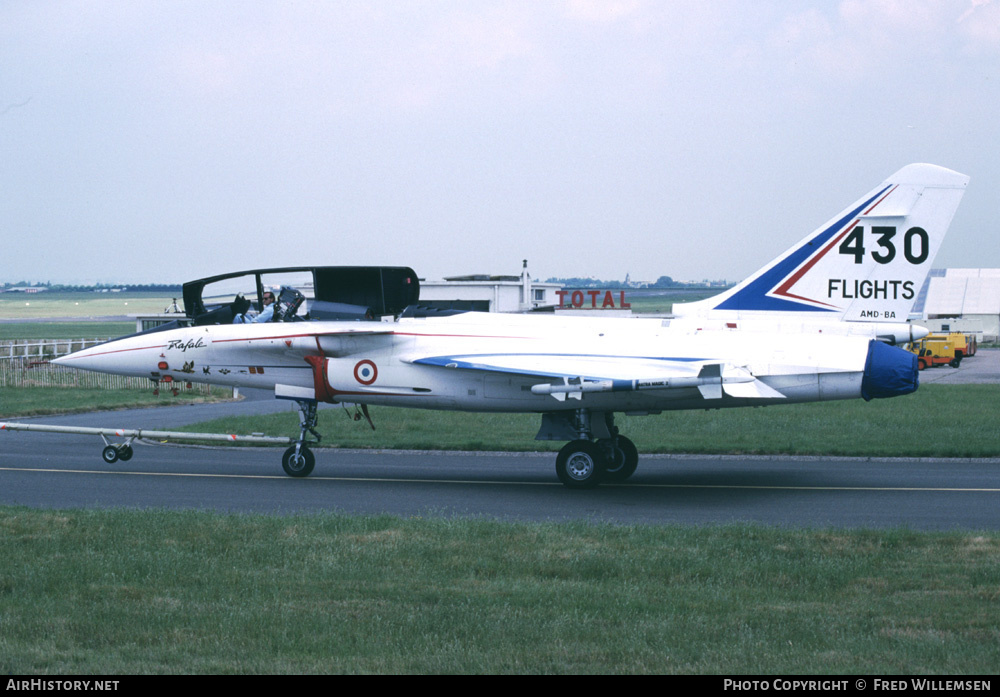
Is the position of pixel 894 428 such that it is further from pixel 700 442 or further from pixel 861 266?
pixel 861 266

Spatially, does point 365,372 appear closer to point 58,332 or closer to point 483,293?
point 483,293

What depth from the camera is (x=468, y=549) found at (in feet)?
34.7

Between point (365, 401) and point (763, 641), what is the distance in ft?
34.7

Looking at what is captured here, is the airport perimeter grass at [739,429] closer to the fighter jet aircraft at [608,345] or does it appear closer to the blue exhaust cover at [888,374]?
the fighter jet aircraft at [608,345]

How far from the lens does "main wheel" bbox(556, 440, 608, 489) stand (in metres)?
15.7

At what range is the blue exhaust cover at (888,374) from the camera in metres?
14.6

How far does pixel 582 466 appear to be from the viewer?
15.8 m

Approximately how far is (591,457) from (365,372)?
398cm

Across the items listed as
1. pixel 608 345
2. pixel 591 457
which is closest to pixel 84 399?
pixel 591 457

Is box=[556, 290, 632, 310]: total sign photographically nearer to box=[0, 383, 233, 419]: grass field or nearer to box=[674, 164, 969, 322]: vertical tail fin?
box=[0, 383, 233, 419]: grass field

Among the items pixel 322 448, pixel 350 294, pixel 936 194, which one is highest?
pixel 936 194

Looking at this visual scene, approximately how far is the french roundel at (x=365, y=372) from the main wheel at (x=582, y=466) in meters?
3.38

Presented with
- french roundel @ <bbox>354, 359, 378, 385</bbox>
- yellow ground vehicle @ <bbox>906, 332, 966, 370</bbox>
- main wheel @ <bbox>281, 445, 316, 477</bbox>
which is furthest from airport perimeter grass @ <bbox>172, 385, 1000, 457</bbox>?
yellow ground vehicle @ <bbox>906, 332, 966, 370</bbox>
